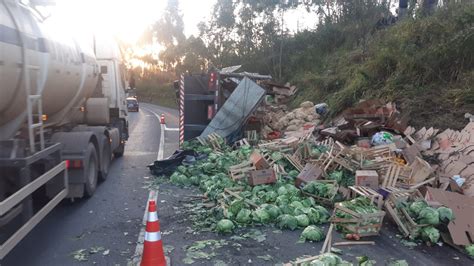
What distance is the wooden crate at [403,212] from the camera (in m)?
5.61

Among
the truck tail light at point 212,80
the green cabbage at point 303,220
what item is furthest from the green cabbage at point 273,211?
the truck tail light at point 212,80

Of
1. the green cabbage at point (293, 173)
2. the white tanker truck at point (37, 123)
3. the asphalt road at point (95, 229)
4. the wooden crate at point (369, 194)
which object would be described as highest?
the white tanker truck at point (37, 123)

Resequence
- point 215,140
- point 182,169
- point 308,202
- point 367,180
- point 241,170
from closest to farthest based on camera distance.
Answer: point 308,202
point 367,180
point 241,170
point 182,169
point 215,140

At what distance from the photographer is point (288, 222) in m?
5.88

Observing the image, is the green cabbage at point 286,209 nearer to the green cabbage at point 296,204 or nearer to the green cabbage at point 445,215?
the green cabbage at point 296,204

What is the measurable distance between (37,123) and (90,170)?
2.30 meters

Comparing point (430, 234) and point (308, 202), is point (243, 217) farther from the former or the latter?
point (430, 234)

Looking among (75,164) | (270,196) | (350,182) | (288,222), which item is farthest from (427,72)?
(75,164)

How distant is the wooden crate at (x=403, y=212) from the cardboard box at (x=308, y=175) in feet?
4.71

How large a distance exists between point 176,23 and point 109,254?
211 feet

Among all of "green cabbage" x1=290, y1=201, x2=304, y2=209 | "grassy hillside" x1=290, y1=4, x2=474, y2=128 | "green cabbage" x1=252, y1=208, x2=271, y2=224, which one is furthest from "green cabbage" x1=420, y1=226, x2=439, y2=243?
"grassy hillside" x1=290, y1=4, x2=474, y2=128

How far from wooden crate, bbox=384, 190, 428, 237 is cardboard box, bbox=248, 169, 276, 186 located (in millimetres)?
2047

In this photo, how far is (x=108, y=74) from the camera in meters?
10.4

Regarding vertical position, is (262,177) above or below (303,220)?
above
